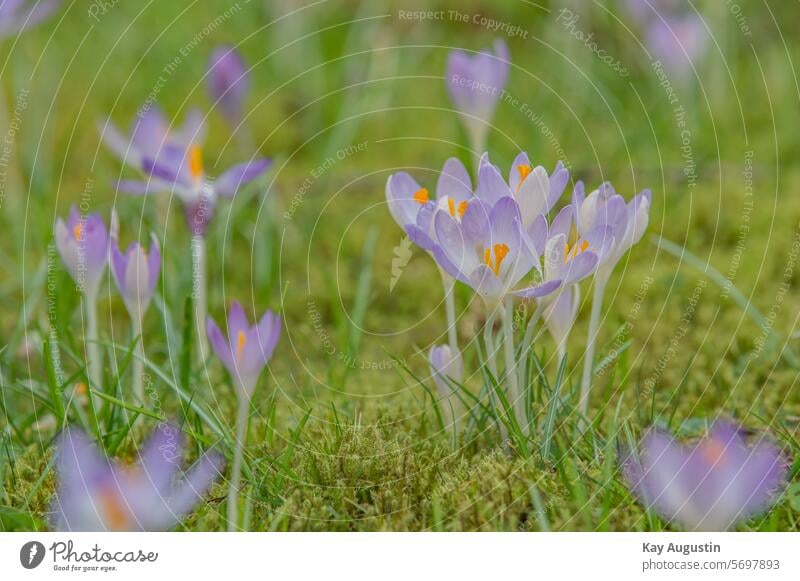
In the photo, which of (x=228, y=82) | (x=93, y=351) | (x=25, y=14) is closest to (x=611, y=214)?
(x=93, y=351)

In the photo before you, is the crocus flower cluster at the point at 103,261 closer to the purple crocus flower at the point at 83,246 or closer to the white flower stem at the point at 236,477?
the purple crocus flower at the point at 83,246

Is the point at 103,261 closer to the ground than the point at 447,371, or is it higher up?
higher up

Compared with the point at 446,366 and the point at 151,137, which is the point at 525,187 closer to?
the point at 446,366

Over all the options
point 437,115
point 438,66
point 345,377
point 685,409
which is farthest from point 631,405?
point 438,66

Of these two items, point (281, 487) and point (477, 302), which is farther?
point (477, 302)

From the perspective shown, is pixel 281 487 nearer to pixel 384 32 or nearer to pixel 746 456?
pixel 746 456

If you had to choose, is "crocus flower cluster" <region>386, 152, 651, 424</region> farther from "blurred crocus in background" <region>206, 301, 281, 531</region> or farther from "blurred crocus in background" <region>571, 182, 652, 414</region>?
"blurred crocus in background" <region>206, 301, 281, 531</region>
